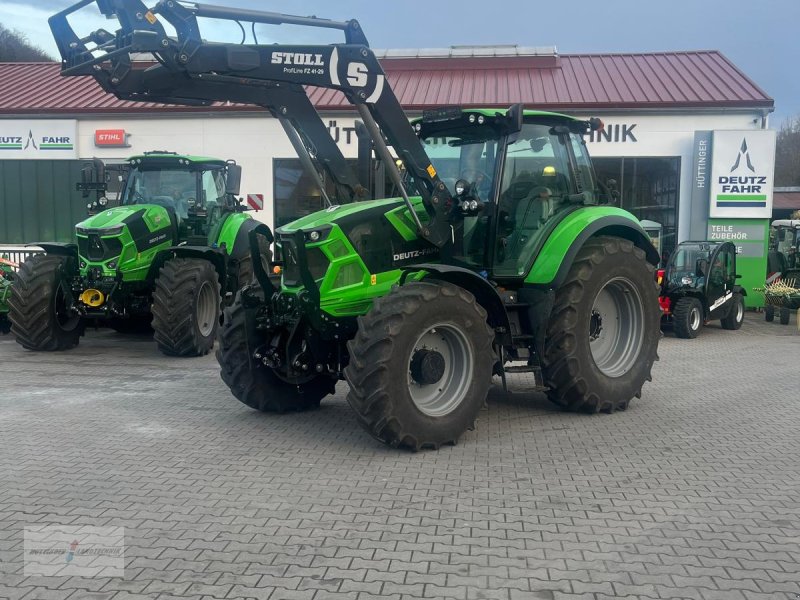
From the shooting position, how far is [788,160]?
197ft

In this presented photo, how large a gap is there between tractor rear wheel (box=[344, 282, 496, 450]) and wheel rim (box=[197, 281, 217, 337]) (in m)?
5.58

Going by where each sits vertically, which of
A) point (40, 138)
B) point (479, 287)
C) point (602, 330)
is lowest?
point (602, 330)

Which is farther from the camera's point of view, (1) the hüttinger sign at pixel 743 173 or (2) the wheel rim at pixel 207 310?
(1) the hüttinger sign at pixel 743 173

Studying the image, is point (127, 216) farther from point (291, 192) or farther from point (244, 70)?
point (291, 192)

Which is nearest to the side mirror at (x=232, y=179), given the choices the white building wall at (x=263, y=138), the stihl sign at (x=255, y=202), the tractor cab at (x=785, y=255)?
the stihl sign at (x=255, y=202)

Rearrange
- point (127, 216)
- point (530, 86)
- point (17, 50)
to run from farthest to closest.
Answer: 1. point (17, 50)
2. point (530, 86)
3. point (127, 216)

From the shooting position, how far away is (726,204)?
17.6m

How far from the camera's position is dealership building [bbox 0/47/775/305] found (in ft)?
57.8

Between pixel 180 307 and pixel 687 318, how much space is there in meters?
8.55

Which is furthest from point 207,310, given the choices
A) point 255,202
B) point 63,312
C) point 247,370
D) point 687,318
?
point 687,318

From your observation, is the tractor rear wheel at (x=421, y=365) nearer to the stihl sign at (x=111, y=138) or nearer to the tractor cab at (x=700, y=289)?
the tractor cab at (x=700, y=289)

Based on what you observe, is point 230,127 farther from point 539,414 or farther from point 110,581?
point 110,581

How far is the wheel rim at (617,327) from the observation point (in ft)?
24.5

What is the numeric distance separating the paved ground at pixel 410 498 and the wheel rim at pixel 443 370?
1.24 ft
